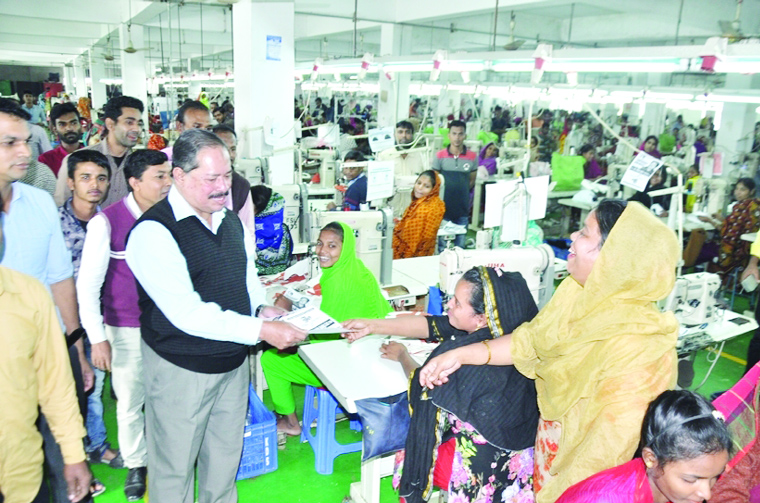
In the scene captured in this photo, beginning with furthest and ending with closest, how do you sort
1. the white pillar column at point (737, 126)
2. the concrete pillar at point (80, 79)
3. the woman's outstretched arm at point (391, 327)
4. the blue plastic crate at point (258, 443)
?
the concrete pillar at point (80, 79)
the white pillar column at point (737, 126)
the blue plastic crate at point (258, 443)
the woman's outstretched arm at point (391, 327)

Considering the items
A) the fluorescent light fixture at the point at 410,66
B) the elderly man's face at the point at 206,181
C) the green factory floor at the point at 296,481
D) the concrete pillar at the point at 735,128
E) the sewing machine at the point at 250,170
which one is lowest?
the green factory floor at the point at 296,481

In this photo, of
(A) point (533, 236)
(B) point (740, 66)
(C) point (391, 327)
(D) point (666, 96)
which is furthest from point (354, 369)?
(D) point (666, 96)

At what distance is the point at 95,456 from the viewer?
3258 mm

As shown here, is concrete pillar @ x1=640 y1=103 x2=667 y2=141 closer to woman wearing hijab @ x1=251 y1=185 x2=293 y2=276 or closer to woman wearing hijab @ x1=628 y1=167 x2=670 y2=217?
woman wearing hijab @ x1=628 y1=167 x2=670 y2=217

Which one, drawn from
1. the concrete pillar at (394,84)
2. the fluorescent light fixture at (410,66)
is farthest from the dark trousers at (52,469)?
the concrete pillar at (394,84)

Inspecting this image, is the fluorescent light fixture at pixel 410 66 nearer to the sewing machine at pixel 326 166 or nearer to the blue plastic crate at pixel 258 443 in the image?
the sewing machine at pixel 326 166

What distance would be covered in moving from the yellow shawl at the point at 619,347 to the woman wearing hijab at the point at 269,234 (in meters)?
2.75

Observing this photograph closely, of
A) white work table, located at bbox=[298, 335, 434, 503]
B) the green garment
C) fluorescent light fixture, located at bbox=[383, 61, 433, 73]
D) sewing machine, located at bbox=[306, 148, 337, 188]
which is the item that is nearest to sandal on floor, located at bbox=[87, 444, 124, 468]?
white work table, located at bbox=[298, 335, 434, 503]

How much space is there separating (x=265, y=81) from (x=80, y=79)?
797 inches

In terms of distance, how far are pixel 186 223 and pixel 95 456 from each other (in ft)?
6.27

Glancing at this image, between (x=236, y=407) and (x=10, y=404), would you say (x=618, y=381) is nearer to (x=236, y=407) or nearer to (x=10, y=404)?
(x=236, y=407)

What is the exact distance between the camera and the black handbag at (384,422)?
2404mm

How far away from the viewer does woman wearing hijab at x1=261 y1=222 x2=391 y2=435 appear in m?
3.18

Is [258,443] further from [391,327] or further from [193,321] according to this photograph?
[193,321]
